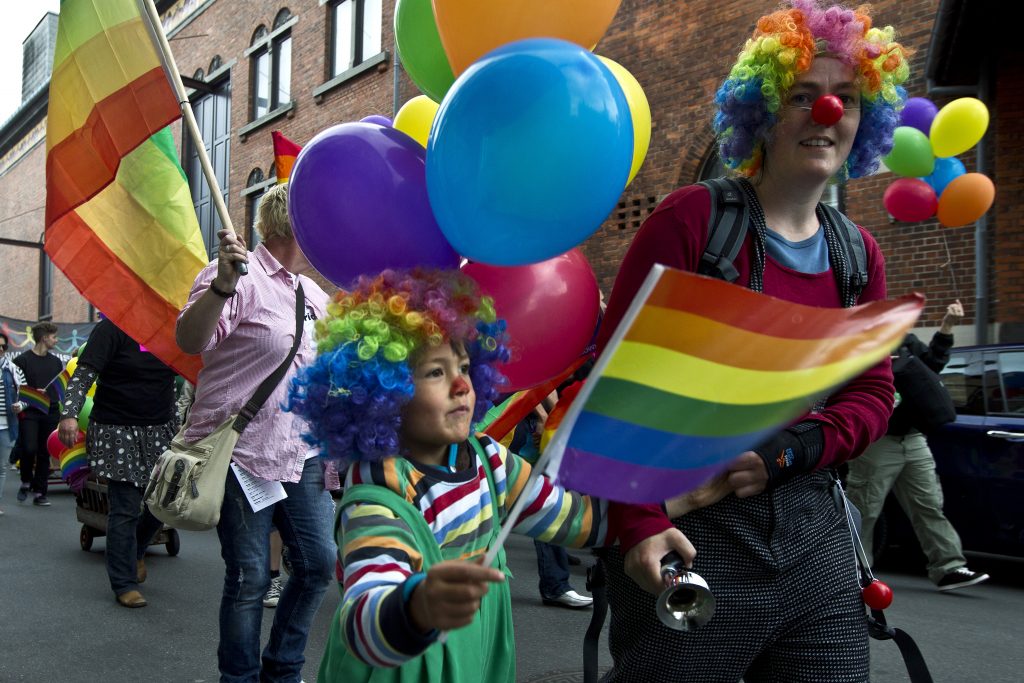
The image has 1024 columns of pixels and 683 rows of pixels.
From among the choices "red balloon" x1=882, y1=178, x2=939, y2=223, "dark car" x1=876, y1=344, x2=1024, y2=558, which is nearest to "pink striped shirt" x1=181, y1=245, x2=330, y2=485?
"dark car" x1=876, y1=344, x2=1024, y2=558

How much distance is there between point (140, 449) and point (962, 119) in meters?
5.80

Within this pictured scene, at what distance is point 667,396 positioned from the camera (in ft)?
4.69

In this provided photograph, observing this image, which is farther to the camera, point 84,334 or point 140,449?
point 84,334

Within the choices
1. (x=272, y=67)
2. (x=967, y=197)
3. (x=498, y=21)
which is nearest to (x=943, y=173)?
(x=967, y=197)

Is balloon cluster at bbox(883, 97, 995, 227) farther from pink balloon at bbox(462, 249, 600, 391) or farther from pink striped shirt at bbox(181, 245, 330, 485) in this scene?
pink balloon at bbox(462, 249, 600, 391)

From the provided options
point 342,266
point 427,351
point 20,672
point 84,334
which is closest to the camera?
point 427,351

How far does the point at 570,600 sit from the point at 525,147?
4.02 m

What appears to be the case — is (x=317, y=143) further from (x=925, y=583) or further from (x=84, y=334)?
(x=84, y=334)

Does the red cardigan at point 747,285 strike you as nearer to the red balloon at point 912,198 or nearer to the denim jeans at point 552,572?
the denim jeans at point 552,572

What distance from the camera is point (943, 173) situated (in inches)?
273

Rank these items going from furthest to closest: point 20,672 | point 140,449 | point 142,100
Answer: point 140,449, point 20,672, point 142,100

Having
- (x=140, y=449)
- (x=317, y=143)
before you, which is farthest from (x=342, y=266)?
(x=140, y=449)

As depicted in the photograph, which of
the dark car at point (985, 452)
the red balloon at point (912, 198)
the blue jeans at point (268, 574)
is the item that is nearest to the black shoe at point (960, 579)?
the dark car at point (985, 452)

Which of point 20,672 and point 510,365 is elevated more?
point 510,365
